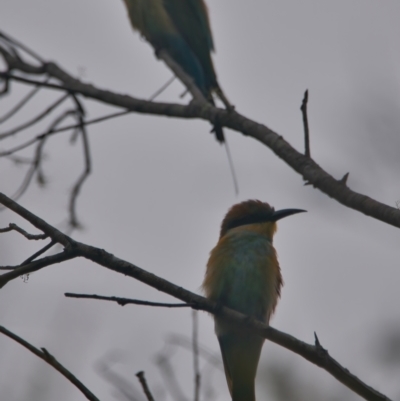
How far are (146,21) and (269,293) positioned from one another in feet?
8.38

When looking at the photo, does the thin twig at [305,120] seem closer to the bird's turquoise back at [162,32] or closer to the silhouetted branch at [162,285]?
the silhouetted branch at [162,285]

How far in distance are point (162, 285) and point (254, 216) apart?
2.45m

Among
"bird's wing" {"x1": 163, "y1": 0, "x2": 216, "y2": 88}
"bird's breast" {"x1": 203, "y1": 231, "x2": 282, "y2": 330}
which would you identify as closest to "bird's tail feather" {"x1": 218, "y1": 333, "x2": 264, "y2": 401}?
"bird's breast" {"x1": 203, "y1": 231, "x2": 282, "y2": 330}

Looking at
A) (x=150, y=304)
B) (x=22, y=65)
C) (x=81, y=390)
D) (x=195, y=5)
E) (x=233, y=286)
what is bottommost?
(x=81, y=390)

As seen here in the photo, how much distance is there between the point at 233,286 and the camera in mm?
4039

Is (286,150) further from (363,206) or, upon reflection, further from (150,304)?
(150,304)

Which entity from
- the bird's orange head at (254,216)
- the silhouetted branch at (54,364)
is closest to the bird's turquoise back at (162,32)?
the bird's orange head at (254,216)

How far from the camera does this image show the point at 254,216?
15.3 ft

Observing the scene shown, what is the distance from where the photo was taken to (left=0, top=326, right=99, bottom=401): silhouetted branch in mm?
1769

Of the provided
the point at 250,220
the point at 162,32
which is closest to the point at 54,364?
the point at 250,220

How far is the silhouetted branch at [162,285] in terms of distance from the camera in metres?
2.00

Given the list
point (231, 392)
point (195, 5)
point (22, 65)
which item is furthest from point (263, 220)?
point (195, 5)

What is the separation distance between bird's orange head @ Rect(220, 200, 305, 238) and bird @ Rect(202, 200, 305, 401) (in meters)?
0.15

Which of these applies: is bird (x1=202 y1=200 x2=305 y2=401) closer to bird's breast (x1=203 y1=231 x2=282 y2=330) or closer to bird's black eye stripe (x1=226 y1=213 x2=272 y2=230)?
bird's breast (x1=203 y1=231 x2=282 y2=330)
